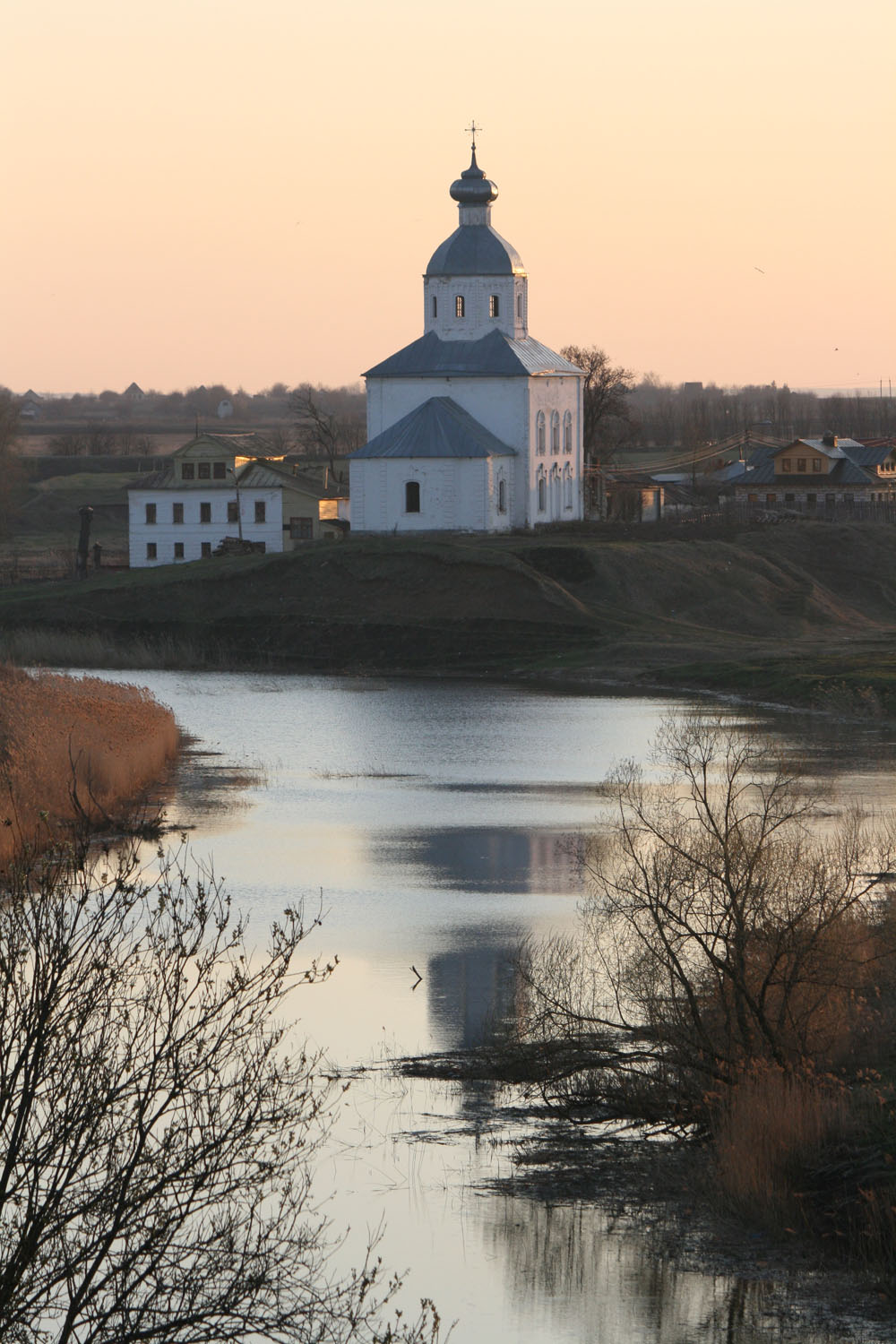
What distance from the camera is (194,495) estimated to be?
6644 cm

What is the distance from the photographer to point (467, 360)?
6444 centimetres

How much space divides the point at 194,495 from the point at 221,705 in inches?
1056

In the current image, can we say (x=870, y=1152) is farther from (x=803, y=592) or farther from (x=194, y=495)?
(x=194, y=495)

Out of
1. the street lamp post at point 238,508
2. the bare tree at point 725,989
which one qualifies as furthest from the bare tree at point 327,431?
the bare tree at point 725,989

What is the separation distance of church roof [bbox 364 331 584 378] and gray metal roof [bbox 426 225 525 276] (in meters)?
2.12

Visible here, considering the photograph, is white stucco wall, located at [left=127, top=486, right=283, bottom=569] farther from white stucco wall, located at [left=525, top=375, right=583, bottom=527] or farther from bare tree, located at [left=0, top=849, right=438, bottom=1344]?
bare tree, located at [left=0, top=849, right=438, bottom=1344]

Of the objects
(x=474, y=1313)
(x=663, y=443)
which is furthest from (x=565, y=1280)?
(x=663, y=443)

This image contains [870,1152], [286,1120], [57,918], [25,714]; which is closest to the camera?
[57,918]

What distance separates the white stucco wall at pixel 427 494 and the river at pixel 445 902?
49.4ft

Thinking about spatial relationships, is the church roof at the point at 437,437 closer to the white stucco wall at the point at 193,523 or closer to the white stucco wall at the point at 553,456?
the white stucco wall at the point at 553,456

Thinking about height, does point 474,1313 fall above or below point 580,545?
below

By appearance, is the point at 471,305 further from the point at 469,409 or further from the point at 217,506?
the point at 217,506

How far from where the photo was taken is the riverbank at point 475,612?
48.7m

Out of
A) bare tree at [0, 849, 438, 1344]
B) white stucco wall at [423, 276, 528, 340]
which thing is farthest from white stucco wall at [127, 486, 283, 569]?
bare tree at [0, 849, 438, 1344]
